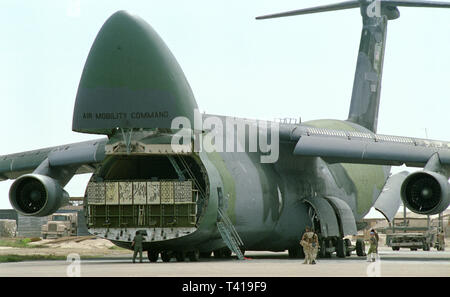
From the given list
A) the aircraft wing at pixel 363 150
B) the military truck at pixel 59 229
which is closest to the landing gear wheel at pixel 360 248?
the aircraft wing at pixel 363 150

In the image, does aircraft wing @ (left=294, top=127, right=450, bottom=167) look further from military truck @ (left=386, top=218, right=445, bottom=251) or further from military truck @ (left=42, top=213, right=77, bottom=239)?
military truck @ (left=42, top=213, right=77, bottom=239)

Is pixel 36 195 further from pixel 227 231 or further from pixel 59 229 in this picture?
pixel 59 229

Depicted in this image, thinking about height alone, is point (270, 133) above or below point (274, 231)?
above

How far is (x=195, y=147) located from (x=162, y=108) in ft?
6.51

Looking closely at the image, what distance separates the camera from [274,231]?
27.6m

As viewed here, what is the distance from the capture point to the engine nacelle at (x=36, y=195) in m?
26.9

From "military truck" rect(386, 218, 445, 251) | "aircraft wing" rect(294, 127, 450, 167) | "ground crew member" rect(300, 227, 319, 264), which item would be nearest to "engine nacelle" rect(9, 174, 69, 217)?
"aircraft wing" rect(294, 127, 450, 167)

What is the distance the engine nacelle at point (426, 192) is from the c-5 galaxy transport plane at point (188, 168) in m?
0.03

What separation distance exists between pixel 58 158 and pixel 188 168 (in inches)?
230

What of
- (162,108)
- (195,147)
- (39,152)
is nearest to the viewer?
(162,108)

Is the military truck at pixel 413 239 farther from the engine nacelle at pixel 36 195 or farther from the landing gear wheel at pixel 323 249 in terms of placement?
the engine nacelle at pixel 36 195
